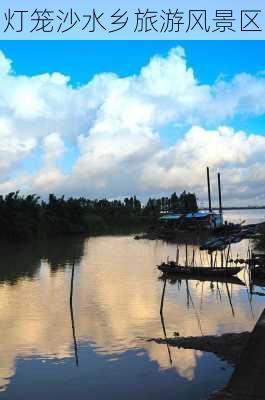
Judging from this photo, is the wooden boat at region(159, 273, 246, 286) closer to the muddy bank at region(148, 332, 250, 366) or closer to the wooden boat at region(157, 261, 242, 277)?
the wooden boat at region(157, 261, 242, 277)

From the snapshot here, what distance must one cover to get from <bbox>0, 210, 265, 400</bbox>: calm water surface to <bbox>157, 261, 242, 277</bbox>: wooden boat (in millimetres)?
1162

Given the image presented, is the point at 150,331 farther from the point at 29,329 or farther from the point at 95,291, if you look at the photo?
the point at 95,291

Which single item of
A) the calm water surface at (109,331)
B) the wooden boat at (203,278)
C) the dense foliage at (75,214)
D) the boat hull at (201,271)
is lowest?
the calm water surface at (109,331)

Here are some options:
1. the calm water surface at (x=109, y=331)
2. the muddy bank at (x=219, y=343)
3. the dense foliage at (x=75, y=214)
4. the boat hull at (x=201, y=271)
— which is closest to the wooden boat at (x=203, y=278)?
the boat hull at (x=201, y=271)

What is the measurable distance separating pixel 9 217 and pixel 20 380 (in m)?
54.8

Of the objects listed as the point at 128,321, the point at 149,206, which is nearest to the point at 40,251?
the point at 128,321

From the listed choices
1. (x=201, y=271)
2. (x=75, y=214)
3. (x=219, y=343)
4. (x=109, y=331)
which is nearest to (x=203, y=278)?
(x=201, y=271)

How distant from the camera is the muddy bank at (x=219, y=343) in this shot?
14.6 m

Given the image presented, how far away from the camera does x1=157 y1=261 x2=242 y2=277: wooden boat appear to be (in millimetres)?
31484

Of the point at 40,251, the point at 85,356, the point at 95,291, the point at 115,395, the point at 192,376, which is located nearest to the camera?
the point at 115,395

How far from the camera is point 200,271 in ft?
105

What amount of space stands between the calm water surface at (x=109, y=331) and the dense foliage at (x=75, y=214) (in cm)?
3182

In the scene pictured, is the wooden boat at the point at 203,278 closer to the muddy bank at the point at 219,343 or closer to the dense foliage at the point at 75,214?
the muddy bank at the point at 219,343

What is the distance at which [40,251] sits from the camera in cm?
5409
